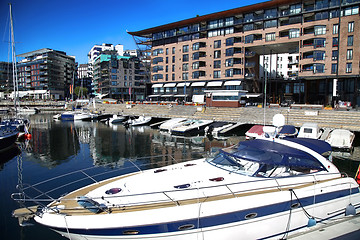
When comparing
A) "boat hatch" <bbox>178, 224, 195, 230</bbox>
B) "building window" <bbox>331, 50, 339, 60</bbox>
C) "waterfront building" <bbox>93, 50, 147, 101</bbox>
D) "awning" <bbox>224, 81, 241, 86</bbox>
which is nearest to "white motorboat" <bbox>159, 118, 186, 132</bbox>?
"awning" <bbox>224, 81, 241, 86</bbox>

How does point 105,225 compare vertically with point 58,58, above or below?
below

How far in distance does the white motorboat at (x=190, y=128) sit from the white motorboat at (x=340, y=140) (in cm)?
1793

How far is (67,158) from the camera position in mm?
23750

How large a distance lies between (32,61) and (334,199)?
489ft

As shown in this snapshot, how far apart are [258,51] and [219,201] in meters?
62.1

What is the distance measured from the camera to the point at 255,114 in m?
41.8

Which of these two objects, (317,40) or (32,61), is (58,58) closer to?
(32,61)

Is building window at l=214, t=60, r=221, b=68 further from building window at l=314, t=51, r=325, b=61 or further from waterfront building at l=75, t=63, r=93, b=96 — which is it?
waterfront building at l=75, t=63, r=93, b=96

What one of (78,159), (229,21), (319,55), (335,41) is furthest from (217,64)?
(78,159)

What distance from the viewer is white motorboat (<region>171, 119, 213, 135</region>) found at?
3716 cm

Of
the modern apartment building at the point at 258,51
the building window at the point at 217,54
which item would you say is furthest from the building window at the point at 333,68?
the building window at the point at 217,54

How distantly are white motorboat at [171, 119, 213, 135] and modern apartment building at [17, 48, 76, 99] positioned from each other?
10733 centimetres

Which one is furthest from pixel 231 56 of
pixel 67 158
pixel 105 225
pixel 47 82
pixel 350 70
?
pixel 47 82

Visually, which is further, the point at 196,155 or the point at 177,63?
the point at 177,63
